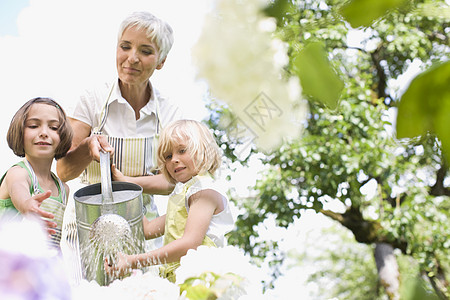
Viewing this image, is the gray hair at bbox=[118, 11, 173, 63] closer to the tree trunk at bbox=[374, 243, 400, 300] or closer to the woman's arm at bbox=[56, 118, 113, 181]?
the woman's arm at bbox=[56, 118, 113, 181]

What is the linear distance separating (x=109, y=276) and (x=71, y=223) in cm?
25

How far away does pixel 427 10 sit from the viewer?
22 cm

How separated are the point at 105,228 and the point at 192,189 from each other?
0.22m

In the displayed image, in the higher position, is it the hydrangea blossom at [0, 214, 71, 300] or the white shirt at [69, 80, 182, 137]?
the hydrangea blossom at [0, 214, 71, 300]

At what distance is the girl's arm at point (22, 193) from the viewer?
2.57 feet

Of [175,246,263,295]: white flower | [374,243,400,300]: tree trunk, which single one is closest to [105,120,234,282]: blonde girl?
[175,246,263,295]: white flower

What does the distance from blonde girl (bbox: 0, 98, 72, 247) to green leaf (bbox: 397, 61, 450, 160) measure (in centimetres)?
80

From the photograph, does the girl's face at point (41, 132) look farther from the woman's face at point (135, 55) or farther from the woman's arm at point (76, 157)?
the woman's face at point (135, 55)

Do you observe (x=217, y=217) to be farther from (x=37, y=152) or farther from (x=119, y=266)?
(x=37, y=152)

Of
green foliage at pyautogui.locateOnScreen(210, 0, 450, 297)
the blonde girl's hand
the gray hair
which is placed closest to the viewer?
the blonde girl's hand

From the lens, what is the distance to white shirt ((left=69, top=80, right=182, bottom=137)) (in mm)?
1046

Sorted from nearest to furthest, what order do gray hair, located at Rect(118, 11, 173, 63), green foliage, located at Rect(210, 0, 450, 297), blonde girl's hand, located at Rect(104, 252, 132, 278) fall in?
1. blonde girl's hand, located at Rect(104, 252, 132, 278)
2. gray hair, located at Rect(118, 11, 173, 63)
3. green foliage, located at Rect(210, 0, 450, 297)

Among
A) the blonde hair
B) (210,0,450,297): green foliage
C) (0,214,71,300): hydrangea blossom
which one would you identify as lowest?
(210,0,450,297): green foliage

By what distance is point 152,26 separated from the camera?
94cm
